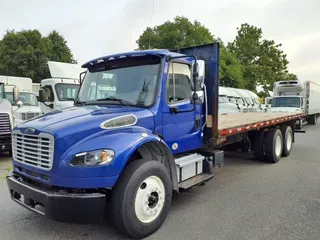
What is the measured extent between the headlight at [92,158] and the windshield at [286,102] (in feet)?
60.6

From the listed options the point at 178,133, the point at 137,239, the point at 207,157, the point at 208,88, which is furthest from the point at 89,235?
the point at 208,88

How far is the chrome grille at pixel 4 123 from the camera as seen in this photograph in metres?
8.02

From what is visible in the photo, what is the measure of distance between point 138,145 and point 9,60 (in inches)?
1206

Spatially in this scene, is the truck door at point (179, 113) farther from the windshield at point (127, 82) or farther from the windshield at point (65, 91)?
the windshield at point (65, 91)

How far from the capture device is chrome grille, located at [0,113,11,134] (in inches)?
316

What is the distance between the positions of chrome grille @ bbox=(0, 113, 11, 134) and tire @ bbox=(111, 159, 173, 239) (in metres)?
6.01

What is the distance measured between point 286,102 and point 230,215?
1718cm

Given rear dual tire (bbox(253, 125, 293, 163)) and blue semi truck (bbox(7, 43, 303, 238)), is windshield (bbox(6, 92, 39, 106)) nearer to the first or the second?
blue semi truck (bbox(7, 43, 303, 238))

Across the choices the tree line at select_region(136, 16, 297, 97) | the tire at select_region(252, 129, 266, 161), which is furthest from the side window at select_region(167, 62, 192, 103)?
the tree line at select_region(136, 16, 297, 97)

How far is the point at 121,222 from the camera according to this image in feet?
11.0

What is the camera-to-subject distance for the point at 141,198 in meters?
3.56

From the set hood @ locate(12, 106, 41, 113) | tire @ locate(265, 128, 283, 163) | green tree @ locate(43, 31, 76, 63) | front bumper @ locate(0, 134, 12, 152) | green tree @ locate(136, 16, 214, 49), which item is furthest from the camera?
green tree @ locate(43, 31, 76, 63)

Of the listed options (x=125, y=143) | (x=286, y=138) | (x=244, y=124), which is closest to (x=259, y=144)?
(x=286, y=138)

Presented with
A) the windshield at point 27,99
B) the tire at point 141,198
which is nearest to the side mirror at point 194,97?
the tire at point 141,198
